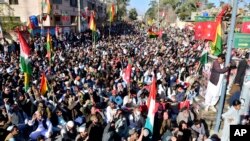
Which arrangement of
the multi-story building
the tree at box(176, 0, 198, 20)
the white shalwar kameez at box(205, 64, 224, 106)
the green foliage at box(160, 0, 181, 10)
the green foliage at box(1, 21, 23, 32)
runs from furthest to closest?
the green foliage at box(160, 0, 181, 10) → the tree at box(176, 0, 198, 20) → the multi-story building → the green foliage at box(1, 21, 23, 32) → the white shalwar kameez at box(205, 64, 224, 106)

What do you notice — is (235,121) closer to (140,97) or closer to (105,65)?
(140,97)

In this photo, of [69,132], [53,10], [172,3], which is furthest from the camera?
[172,3]

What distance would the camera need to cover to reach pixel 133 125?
893 cm

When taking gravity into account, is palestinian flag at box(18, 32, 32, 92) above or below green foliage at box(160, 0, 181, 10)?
below

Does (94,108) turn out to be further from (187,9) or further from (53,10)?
(187,9)

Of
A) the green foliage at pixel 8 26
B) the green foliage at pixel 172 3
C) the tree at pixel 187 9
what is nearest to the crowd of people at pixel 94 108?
the green foliage at pixel 8 26

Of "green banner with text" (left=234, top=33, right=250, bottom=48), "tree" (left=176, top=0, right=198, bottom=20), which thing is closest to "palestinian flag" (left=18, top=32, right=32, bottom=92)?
"green banner with text" (left=234, top=33, right=250, bottom=48)

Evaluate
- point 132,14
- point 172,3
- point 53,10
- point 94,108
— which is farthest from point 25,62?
point 132,14

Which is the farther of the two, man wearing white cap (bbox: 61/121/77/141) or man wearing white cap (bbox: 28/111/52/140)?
man wearing white cap (bbox: 28/111/52/140)

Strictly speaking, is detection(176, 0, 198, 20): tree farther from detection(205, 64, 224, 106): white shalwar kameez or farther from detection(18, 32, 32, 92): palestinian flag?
detection(205, 64, 224, 106): white shalwar kameez

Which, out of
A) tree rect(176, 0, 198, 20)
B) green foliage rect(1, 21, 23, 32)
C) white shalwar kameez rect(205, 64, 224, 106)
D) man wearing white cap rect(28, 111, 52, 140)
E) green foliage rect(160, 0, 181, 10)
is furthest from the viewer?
green foliage rect(160, 0, 181, 10)

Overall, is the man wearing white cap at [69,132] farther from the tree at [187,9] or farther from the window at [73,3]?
the tree at [187,9]

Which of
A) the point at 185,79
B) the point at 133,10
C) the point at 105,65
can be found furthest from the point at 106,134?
the point at 133,10

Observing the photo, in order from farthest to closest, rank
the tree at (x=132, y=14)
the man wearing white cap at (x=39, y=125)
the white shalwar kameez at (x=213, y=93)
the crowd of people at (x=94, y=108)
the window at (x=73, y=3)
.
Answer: the tree at (x=132, y=14), the window at (x=73, y=3), the white shalwar kameez at (x=213, y=93), the man wearing white cap at (x=39, y=125), the crowd of people at (x=94, y=108)
